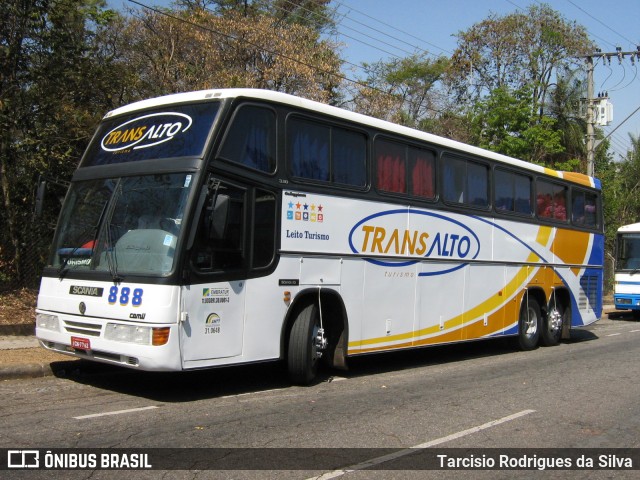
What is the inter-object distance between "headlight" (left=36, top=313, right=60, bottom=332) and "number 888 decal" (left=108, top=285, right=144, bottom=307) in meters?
1.06

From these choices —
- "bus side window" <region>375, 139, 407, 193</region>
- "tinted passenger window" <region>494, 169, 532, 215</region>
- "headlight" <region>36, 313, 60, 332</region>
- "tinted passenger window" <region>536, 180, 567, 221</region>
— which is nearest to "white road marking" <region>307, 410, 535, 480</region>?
"bus side window" <region>375, 139, 407, 193</region>

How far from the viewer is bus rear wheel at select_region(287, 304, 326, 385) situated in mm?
8766

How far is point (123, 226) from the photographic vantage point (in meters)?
7.80

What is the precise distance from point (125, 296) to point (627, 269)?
64.6ft

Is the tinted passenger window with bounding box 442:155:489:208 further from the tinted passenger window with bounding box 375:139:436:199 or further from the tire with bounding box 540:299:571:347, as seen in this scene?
the tire with bounding box 540:299:571:347

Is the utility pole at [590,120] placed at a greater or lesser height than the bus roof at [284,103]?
greater

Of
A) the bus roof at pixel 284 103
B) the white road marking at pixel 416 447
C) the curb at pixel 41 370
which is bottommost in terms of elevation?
the white road marking at pixel 416 447

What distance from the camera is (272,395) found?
8.45 meters

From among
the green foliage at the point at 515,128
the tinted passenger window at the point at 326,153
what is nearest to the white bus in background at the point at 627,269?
the green foliage at the point at 515,128

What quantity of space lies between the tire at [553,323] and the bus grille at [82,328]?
10259mm

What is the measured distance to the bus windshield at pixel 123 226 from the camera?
7.47 m

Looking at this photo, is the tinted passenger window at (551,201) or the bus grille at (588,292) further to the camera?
the bus grille at (588,292)

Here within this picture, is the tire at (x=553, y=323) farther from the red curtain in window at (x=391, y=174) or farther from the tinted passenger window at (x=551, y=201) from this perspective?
the red curtain in window at (x=391, y=174)

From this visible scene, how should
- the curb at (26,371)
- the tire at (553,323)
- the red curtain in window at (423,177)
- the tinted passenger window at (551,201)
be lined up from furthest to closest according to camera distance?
the tire at (553,323), the tinted passenger window at (551,201), the red curtain in window at (423,177), the curb at (26,371)
